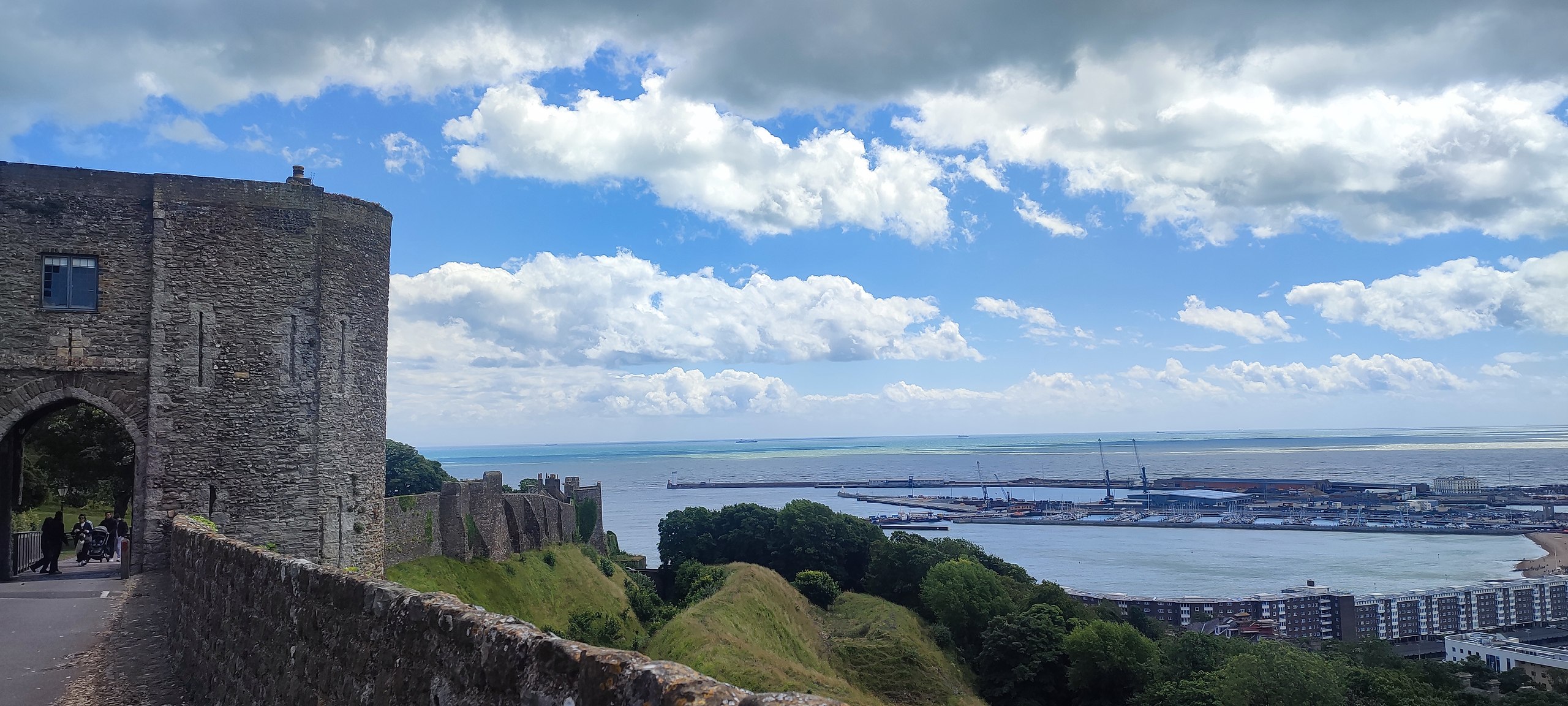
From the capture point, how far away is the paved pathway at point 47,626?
28.9 ft

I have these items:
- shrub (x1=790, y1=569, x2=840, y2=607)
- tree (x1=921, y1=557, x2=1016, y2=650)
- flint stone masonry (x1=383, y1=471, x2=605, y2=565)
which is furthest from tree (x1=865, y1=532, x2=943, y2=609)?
flint stone masonry (x1=383, y1=471, x2=605, y2=565)

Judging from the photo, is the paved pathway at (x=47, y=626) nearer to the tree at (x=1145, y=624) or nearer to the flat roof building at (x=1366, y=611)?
the tree at (x=1145, y=624)

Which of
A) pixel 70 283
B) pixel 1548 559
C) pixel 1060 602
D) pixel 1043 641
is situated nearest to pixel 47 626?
pixel 70 283

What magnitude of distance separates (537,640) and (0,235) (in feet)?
61.0

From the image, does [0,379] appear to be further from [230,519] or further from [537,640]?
[537,640]

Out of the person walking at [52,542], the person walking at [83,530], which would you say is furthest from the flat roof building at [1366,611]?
the person walking at [52,542]

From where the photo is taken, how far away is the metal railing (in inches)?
732

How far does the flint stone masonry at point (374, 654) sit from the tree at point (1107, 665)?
1564 inches

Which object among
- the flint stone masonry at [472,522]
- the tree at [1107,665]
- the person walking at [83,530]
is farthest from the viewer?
the tree at [1107,665]

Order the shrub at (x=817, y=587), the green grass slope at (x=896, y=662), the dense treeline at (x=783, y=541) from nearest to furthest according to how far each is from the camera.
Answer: the green grass slope at (x=896, y=662), the shrub at (x=817, y=587), the dense treeline at (x=783, y=541)

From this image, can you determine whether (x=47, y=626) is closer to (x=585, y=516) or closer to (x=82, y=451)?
(x=82, y=451)

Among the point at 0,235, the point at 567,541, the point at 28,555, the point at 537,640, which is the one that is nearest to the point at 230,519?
the point at 0,235

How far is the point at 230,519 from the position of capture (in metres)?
17.1

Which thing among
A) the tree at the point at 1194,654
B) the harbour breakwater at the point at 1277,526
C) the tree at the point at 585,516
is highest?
the tree at the point at 585,516
